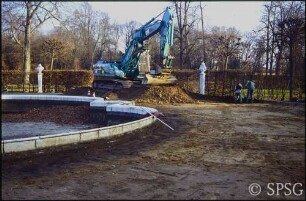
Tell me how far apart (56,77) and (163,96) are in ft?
37.6

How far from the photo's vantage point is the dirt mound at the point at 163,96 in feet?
71.3

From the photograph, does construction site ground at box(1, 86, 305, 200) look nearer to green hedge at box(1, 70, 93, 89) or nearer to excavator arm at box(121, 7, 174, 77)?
excavator arm at box(121, 7, 174, 77)

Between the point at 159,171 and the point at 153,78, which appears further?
the point at 153,78

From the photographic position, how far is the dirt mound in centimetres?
2173

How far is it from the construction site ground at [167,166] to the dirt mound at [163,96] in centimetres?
974

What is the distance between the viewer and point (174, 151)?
29.5 ft

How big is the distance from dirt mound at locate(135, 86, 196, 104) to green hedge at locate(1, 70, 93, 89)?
379 inches

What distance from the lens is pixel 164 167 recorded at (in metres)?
Result: 7.53

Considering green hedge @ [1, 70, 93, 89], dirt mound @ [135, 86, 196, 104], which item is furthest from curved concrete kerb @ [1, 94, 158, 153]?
green hedge @ [1, 70, 93, 89]

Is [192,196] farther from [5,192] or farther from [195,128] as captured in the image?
[195,128]

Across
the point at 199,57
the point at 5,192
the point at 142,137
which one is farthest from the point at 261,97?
the point at 199,57

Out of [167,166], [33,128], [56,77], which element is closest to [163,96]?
[33,128]

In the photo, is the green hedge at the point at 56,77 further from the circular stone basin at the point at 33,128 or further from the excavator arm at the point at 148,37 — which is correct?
the circular stone basin at the point at 33,128

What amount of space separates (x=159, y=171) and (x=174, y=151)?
1.81 m
